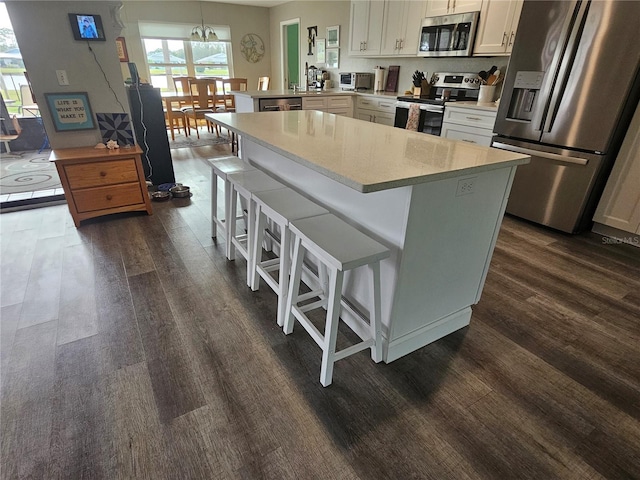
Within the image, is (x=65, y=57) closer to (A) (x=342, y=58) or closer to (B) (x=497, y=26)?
(B) (x=497, y=26)

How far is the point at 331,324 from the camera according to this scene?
4.52ft

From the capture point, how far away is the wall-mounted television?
269 centimetres

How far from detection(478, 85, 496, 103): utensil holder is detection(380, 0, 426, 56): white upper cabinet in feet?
3.33

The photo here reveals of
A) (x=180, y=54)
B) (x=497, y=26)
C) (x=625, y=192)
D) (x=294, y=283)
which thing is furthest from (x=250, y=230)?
(x=180, y=54)

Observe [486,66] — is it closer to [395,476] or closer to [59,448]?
[395,476]

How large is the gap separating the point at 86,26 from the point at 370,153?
9.06 ft

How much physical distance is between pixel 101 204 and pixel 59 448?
2170 millimetres

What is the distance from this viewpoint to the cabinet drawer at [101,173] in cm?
273

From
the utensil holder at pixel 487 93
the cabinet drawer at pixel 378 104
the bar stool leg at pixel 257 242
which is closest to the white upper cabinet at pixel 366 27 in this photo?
the cabinet drawer at pixel 378 104

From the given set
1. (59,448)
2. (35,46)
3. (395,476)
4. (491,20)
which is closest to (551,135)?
(491,20)

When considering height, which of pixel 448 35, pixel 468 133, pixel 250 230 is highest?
pixel 448 35

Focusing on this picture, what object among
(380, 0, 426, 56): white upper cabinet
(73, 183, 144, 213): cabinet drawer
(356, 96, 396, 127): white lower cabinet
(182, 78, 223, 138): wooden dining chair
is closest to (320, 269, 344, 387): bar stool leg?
(73, 183, 144, 213): cabinet drawer

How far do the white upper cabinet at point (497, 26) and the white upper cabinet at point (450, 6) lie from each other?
100mm

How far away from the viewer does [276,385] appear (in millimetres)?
1501
